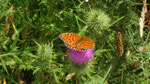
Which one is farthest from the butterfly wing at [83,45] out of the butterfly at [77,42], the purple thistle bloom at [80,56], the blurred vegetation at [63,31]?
the blurred vegetation at [63,31]

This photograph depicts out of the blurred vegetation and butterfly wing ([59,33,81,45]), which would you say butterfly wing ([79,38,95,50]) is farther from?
the blurred vegetation

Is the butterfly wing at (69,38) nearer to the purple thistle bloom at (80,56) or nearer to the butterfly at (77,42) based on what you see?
the butterfly at (77,42)

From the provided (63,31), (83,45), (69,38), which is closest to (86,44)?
(83,45)

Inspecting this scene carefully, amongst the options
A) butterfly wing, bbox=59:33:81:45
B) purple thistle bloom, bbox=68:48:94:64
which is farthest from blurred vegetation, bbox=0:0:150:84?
butterfly wing, bbox=59:33:81:45

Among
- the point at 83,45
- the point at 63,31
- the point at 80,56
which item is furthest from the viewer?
the point at 63,31

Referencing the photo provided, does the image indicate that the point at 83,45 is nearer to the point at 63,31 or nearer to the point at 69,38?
the point at 69,38

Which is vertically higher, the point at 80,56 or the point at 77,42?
the point at 77,42

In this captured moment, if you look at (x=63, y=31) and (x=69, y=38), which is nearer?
(x=69, y=38)
